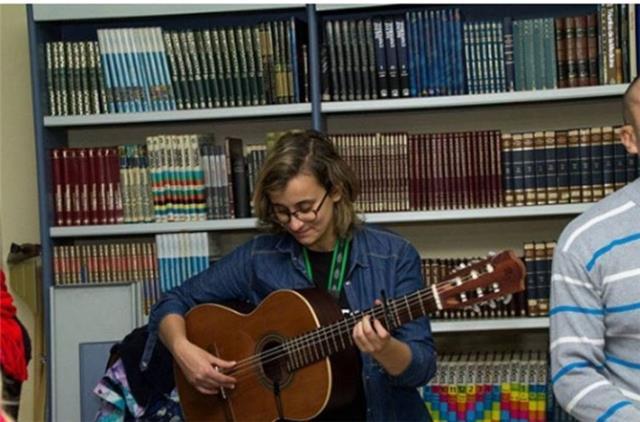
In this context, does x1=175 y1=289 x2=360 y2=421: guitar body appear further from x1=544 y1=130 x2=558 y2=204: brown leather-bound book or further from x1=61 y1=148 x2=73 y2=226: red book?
x1=544 y1=130 x2=558 y2=204: brown leather-bound book

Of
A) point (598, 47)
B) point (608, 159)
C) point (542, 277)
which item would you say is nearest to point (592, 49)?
point (598, 47)

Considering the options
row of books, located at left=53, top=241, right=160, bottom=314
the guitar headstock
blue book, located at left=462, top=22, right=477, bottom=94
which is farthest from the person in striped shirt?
row of books, located at left=53, top=241, right=160, bottom=314

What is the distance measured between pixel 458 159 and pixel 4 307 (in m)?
1.52

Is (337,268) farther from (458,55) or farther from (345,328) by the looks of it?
(458,55)

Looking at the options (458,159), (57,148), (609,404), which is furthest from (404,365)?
(57,148)

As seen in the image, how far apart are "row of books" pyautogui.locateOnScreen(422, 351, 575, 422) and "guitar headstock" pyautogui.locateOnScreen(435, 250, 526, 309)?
1131mm

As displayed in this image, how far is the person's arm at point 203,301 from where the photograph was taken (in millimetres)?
2357

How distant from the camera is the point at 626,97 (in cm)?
171

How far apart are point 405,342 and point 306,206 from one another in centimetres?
37

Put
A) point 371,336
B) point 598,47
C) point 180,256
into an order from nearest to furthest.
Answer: point 371,336
point 598,47
point 180,256

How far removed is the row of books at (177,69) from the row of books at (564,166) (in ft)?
2.30

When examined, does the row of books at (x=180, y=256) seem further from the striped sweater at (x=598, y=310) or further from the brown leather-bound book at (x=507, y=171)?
the striped sweater at (x=598, y=310)

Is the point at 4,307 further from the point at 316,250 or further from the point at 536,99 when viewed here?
the point at 536,99

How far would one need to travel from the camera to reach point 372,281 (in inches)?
84.4
